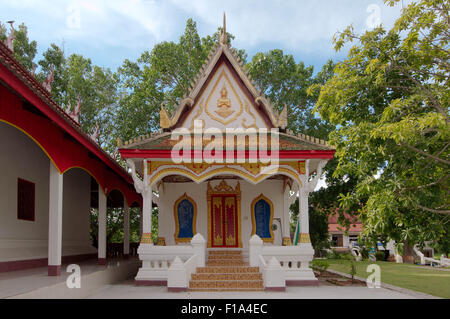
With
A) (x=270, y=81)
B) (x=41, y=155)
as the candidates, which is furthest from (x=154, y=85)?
(x=41, y=155)

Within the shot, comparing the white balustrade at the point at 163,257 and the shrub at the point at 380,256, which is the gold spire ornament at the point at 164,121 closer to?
the white balustrade at the point at 163,257

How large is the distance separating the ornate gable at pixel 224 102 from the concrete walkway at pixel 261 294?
502 centimetres

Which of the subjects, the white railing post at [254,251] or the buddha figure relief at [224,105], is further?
the buddha figure relief at [224,105]

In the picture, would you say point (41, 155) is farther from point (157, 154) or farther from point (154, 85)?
point (154, 85)

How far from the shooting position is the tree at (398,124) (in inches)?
281

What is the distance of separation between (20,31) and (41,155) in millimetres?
14042

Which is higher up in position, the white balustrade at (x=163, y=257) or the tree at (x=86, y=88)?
the tree at (x=86, y=88)

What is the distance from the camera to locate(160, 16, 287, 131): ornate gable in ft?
41.7

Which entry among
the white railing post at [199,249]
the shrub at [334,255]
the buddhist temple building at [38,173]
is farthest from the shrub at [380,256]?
the white railing post at [199,249]

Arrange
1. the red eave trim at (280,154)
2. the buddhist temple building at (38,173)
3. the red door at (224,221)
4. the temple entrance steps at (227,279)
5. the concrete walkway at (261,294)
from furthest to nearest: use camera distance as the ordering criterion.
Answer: the red door at (224,221), the red eave trim at (280,154), the temple entrance steps at (227,279), the concrete walkway at (261,294), the buddhist temple building at (38,173)

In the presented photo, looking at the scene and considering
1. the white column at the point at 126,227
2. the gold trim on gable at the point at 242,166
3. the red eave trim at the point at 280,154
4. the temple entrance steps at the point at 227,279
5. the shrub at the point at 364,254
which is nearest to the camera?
the temple entrance steps at the point at 227,279

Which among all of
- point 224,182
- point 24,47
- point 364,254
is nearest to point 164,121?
point 224,182

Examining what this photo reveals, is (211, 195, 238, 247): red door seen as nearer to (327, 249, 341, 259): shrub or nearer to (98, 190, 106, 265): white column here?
(98, 190, 106, 265): white column

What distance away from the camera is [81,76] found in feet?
77.8
